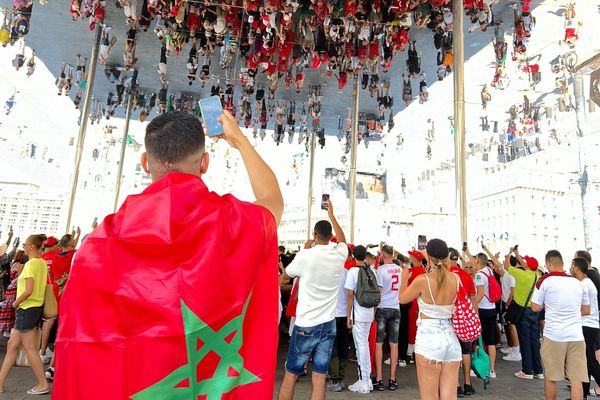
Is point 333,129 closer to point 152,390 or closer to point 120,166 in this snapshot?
point 120,166

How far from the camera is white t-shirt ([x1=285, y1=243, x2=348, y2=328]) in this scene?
418 centimetres

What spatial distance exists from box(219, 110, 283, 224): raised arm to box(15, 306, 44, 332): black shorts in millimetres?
4653

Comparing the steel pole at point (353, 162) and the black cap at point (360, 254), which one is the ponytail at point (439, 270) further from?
the steel pole at point (353, 162)

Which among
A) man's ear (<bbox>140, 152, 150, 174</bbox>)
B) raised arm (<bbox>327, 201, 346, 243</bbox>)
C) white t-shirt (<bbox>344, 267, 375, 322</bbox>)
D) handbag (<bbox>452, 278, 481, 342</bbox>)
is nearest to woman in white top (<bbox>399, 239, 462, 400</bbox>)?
handbag (<bbox>452, 278, 481, 342</bbox>)

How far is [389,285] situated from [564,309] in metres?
2.14

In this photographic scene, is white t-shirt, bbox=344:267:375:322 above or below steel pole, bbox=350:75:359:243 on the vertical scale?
below

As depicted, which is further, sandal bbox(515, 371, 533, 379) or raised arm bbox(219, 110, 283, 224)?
sandal bbox(515, 371, 533, 379)

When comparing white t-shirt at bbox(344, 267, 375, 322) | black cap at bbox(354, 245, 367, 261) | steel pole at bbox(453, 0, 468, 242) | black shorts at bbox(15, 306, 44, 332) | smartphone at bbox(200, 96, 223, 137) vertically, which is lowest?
black shorts at bbox(15, 306, 44, 332)

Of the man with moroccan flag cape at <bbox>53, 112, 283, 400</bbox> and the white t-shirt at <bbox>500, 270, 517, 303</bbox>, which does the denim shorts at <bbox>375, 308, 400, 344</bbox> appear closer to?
the white t-shirt at <bbox>500, 270, 517, 303</bbox>

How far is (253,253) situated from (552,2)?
32.8 ft

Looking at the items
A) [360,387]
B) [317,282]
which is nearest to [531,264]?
[360,387]

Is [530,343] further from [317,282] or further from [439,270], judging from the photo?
[317,282]

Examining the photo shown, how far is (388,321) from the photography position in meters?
6.05

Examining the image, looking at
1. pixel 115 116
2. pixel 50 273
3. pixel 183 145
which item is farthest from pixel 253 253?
pixel 115 116
